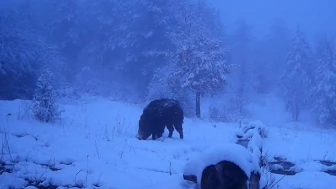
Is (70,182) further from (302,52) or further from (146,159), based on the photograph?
(302,52)

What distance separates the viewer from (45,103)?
10.5 m

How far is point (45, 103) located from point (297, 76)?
112 feet

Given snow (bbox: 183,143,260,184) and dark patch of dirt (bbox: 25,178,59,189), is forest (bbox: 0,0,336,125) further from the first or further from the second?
snow (bbox: 183,143,260,184)

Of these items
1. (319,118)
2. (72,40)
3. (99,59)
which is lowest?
(319,118)

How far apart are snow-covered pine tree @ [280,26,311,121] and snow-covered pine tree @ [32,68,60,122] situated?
104 ft

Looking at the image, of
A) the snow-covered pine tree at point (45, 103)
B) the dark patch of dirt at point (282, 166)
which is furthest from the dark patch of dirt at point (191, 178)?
the snow-covered pine tree at point (45, 103)

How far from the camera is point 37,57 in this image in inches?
1136

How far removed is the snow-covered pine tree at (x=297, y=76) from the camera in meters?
37.1

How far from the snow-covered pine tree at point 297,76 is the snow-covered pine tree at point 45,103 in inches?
1246

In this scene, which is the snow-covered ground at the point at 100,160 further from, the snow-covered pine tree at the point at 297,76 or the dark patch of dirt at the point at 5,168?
the snow-covered pine tree at the point at 297,76

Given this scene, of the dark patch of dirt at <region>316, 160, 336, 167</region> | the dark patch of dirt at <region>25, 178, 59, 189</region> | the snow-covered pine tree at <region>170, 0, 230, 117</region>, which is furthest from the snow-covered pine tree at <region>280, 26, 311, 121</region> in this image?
the dark patch of dirt at <region>25, 178, 59, 189</region>

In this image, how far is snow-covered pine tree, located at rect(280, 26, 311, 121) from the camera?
37.1 meters

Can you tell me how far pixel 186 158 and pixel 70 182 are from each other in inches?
122

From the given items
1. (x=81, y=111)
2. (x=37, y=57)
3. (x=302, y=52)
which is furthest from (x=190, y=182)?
(x=302, y=52)
